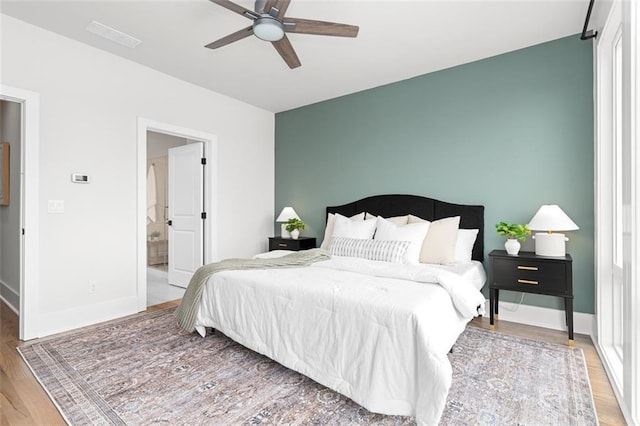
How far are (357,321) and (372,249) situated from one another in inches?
56.1

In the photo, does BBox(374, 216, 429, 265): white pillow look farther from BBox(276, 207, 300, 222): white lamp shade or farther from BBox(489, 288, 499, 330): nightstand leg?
BBox(276, 207, 300, 222): white lamp shade

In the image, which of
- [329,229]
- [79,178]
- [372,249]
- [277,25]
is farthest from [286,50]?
[79,178]

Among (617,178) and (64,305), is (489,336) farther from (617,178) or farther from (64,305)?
(64,305)

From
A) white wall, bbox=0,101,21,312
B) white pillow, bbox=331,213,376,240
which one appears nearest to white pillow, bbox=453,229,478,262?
white pillow, bbox=331,213,376,240

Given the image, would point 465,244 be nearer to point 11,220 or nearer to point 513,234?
point 513,234

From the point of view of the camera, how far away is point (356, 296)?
195 cm

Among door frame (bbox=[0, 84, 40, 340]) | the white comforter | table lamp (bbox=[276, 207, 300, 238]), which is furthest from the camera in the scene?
table lamp (bbox=[276, 207, 300, 238])

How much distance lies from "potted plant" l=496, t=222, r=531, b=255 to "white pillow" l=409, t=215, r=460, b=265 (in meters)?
0.42

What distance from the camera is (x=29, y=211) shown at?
2857 mm

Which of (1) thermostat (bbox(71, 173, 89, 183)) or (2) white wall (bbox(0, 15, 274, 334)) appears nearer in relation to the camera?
(2) white wall (bbox(0, 15, 274, 334))

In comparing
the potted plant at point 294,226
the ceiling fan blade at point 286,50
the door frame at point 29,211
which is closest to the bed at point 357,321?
the door frame at point 29,211

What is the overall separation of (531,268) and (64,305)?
13.9 ft

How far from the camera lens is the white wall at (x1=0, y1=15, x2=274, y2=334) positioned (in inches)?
116

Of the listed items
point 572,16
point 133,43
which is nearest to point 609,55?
point 572,16
